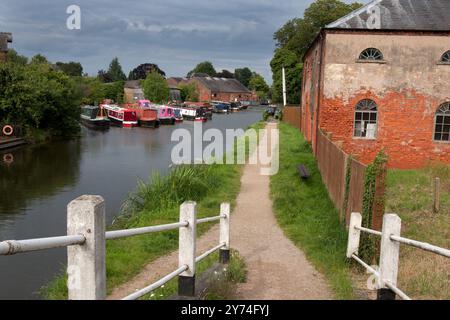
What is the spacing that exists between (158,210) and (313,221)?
165 inches

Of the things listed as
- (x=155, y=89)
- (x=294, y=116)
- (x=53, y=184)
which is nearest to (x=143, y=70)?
(x=155, y=89)

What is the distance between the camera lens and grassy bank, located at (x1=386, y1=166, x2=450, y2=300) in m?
6.51

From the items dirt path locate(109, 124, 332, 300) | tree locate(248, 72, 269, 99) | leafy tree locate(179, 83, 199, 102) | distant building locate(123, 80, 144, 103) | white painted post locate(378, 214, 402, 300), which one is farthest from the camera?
tree locate(248, 72, 269, 99)

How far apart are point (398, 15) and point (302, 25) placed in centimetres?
3799

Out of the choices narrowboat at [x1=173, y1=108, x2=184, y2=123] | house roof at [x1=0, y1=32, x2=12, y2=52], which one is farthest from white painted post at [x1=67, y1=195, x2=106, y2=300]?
narrowboat at [x1=173, y1=108, x2=184, y2=123]

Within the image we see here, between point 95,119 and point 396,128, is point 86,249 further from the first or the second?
point 95,119

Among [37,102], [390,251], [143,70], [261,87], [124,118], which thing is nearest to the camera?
[390,251]

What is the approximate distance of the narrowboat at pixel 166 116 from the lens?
57.2 m

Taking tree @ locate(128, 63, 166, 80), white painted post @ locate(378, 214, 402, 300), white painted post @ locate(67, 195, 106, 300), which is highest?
tree @ locate(128, 63, 166, 80)

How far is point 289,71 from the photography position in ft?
191

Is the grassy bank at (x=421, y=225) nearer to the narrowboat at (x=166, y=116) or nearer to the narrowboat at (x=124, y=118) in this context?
the narrowboat at (x=124, y=118)

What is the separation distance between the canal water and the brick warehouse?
8942 mm

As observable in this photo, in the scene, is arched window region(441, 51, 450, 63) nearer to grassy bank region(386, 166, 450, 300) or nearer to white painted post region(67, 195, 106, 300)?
grassy bank region(386, 166, 450, 300)
